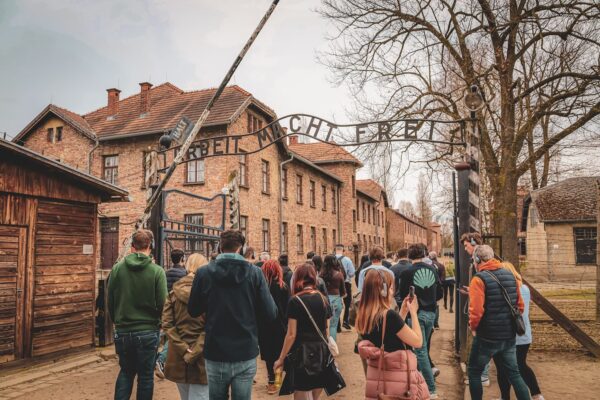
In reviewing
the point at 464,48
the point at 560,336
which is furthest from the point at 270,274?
the point at 464,48

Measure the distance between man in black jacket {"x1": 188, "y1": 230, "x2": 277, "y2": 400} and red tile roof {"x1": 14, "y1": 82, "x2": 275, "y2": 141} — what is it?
16516 millimetres

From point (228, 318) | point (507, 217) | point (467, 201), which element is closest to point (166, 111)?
point (507, 217)

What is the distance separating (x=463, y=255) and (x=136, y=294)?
16.7 feet

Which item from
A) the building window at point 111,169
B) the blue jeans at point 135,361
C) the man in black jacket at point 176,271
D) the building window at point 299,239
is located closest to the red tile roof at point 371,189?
the building window at point 299,239

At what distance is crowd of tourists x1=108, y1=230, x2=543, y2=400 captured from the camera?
144 inches

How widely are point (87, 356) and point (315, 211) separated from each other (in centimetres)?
2247

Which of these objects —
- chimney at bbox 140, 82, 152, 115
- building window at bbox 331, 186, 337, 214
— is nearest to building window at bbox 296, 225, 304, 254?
building window at bbox 331, 186, 337, 214

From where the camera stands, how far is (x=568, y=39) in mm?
12766

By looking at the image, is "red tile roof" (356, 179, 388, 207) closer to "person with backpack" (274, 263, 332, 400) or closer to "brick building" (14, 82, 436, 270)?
"brick building" (14, 82, 436, 270)

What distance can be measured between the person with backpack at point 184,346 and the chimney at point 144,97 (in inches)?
840

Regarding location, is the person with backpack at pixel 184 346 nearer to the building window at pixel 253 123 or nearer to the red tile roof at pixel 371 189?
the building window at pixel 253 123

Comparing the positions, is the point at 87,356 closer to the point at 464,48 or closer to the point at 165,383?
the point at 165,383

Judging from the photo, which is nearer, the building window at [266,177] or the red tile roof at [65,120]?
the red tile roof at [65,120]

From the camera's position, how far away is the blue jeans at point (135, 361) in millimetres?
4559
